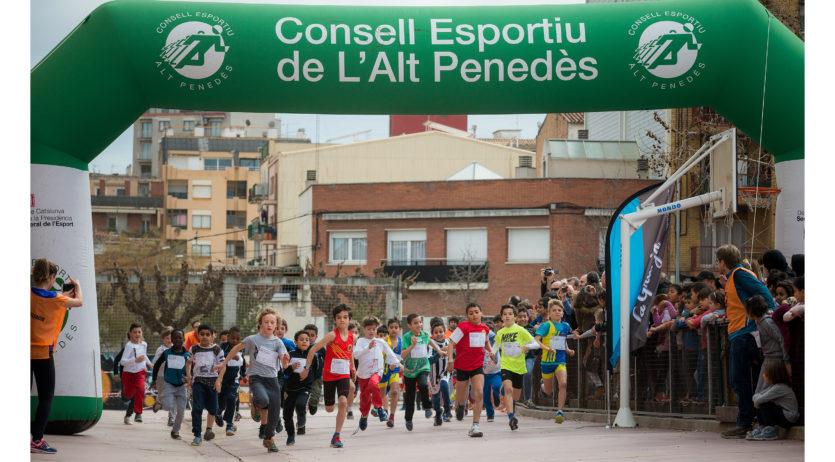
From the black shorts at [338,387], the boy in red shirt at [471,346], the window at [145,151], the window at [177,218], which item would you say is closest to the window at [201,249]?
the window at [177,218]

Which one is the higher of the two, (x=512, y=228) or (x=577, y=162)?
(x=577, y=162)

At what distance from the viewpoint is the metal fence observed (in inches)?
479

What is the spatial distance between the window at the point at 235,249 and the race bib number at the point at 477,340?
69.0 m

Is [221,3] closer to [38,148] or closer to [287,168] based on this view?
[38,148]

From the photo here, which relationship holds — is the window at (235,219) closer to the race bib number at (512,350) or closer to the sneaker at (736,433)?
the race bib number at (512,350)

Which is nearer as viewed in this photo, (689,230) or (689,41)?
(689,41)

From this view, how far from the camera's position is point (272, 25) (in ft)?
36.4

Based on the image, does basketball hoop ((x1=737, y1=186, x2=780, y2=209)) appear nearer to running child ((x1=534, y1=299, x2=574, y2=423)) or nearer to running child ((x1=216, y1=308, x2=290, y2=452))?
running child ((x1=534, y1=299, x2=574, y2=423))

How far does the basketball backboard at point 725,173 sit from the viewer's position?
12328 mm

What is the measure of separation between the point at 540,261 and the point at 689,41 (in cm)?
3301

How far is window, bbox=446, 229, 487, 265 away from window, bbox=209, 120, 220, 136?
51.2 meters

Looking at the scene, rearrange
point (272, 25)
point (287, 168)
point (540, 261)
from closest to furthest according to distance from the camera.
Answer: point (272, 25) < point (540, 261) < point (287, 168)

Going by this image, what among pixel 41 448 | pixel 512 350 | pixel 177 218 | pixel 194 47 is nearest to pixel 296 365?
pixel 512 350
